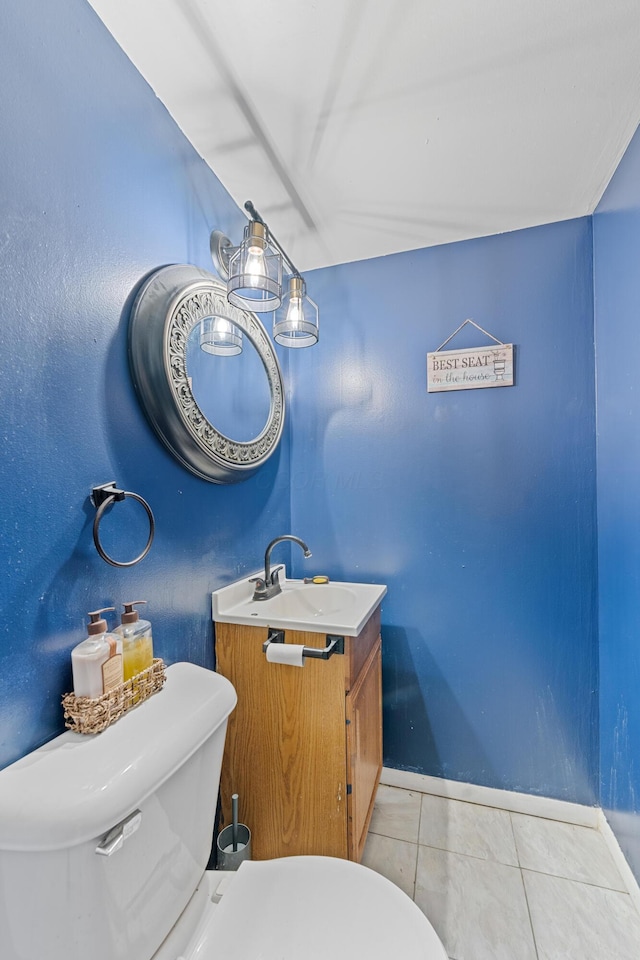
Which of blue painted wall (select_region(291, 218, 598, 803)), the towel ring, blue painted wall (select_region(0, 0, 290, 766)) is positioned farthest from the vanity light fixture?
the towel ring

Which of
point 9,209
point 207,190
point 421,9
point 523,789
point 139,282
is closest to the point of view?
point 9,209

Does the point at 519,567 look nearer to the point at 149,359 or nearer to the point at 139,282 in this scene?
the point at 149,359

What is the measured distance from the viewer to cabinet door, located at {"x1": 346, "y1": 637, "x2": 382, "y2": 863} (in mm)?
1120

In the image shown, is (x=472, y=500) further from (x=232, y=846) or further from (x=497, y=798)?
(x=232, y=846)

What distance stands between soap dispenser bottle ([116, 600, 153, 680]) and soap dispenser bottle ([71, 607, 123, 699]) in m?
0.04

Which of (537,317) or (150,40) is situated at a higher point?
(150,40)

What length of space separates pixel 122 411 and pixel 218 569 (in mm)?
589

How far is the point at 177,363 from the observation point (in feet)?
3.44

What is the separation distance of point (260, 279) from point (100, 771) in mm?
1173

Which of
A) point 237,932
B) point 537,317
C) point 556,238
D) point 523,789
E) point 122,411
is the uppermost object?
point 556,238

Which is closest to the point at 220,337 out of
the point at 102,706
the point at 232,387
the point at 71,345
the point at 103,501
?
the point at 232,387

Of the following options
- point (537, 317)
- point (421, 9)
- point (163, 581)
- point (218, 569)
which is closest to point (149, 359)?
point (163, 581)

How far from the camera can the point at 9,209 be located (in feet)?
2.30

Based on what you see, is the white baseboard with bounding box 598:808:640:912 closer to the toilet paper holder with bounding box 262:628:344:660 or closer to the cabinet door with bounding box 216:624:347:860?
the cabinet door with bounding box 216:624:347:860
